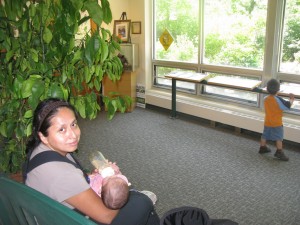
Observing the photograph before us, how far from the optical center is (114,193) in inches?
50.5

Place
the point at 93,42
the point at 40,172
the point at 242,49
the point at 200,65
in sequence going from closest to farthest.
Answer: the point at 40,172 → the point at 93,42 → the point at 242,49 → the point at 200,65

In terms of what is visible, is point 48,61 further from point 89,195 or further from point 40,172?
point 89,195

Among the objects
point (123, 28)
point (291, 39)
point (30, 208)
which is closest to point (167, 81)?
point (123, 28)

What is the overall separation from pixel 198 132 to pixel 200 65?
118 centimetres

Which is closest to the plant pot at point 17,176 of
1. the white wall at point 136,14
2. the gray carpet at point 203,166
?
the gray carpet at point 203,166

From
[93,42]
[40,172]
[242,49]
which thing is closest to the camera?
[40,172]

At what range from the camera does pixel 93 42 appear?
128cm

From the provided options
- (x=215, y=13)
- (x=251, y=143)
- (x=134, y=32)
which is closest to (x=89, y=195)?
(x=251, y=143)

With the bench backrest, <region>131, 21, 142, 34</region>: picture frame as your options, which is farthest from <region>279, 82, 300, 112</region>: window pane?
the bench backrest

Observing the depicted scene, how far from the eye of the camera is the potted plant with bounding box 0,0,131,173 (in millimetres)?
1292

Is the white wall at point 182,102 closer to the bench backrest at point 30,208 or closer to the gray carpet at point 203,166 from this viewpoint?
the gray carpet at point 203,166

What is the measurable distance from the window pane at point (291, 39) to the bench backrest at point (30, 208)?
3.67 metres

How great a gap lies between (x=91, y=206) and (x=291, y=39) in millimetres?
3477

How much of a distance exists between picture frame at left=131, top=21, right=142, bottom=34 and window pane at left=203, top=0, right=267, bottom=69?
4.21 feet
